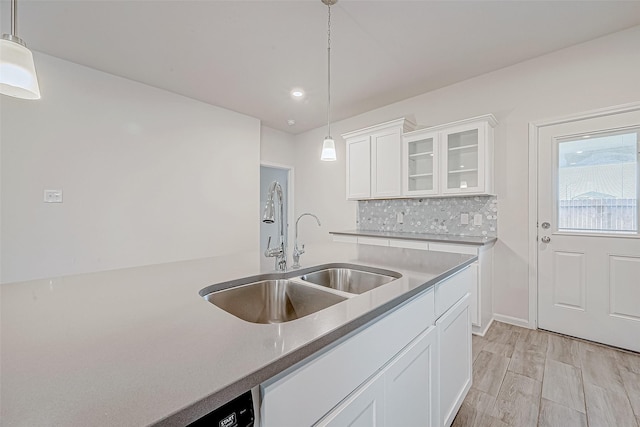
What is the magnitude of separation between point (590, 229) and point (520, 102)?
1362 millimetres

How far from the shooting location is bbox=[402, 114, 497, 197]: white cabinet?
278 centimetres

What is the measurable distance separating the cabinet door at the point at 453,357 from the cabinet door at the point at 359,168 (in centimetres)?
233

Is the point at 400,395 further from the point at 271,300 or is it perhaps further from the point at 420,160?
the point at 420,160

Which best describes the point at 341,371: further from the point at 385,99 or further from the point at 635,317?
the point at 385,99

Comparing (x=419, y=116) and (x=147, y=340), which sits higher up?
(x=419, y=116)

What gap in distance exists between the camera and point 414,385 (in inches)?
42.1

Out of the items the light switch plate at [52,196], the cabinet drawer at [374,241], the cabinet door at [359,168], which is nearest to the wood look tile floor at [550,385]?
the cabinet drawer at [374,241]

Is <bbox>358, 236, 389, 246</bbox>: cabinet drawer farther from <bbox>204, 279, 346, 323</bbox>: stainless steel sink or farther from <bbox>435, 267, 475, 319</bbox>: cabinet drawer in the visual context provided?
<bbox>204, 279, 346, 323</bbox>: stainless steel sink

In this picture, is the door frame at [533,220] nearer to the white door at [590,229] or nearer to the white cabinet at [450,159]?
the white door at [590,229]

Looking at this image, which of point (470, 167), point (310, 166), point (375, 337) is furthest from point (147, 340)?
point (310, 166)

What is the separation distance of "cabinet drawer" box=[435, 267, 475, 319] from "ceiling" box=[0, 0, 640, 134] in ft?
6.36

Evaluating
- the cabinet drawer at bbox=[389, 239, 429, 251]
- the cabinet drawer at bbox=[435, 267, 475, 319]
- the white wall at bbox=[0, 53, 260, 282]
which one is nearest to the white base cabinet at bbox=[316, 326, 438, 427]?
the cabinet drawer at bbox=[435, 267, 475, 319]

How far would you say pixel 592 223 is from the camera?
2430 millimetres

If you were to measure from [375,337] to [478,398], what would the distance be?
4.59 ft
